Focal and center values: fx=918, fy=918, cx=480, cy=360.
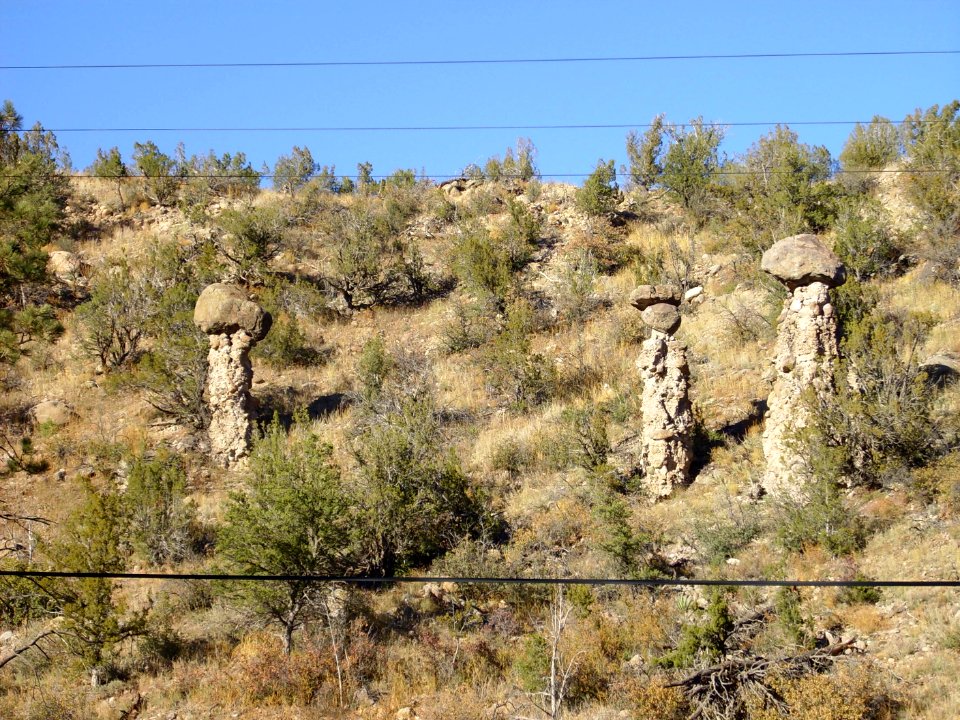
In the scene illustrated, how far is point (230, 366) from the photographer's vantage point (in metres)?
19.9

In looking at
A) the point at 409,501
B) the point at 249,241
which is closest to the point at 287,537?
the point at 409,501

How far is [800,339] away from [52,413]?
16.9m

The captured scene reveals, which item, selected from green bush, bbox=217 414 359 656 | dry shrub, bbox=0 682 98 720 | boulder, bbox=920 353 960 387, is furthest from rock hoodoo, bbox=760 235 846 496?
dry shrub, bbox=0 682 98 720

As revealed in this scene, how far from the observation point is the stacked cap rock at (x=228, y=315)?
19.9m

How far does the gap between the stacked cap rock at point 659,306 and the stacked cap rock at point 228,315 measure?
27.1 feet

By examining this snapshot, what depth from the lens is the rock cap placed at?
16891mm

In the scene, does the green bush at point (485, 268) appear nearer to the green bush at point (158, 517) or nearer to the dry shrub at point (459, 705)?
the green bush at point (158, 517)

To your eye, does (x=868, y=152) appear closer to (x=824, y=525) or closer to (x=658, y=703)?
(x=824, y=525)

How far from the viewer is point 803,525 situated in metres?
13.2

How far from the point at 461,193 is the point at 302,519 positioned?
77.7ft

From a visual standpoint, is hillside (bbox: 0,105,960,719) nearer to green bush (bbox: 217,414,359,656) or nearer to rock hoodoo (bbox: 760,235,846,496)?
green bush (bbox: 217,414,359,656)

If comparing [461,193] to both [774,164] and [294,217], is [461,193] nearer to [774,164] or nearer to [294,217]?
[294,217]

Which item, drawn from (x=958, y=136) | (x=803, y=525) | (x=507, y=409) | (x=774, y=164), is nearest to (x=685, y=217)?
(x=774, y=164)

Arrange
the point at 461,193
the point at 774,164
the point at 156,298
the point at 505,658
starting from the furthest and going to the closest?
1. the point at 461,193
2. the point at 774,164
3. the point at 156,298
4. the point at 505,658
